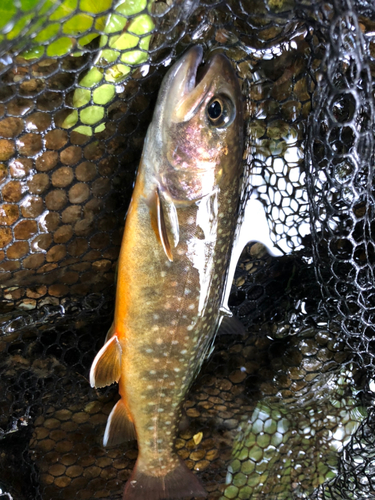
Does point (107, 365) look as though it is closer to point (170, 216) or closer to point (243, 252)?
point (170, 216)

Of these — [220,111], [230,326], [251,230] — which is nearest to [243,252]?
[251,230]

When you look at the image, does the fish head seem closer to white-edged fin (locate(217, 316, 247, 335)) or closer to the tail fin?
white-edged fin (locate(217, 316, 247, 335))

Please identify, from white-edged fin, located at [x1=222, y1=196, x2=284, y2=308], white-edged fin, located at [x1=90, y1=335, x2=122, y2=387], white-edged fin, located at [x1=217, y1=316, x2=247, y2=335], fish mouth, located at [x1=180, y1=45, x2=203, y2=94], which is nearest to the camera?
fish mouth, located at [x1=180, y1=45, x2=203, y2=94]

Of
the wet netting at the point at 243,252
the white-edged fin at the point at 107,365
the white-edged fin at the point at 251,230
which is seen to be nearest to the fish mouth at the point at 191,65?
the wet netting at the point at 243,252

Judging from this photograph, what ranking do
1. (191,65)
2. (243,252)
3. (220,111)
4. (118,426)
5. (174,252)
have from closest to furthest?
1. (191,65)
2. (220,111)
3. (174,252)
4. (118,426)
5. (243,252)

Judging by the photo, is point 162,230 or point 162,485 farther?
point 162,485

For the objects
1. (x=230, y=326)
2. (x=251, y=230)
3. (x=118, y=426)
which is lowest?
(x=118, y=426)

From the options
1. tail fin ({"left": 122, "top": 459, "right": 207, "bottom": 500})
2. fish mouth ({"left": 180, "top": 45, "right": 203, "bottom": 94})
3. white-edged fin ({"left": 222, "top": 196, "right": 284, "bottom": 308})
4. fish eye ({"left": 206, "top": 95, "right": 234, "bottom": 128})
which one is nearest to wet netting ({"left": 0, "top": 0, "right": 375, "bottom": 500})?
white-edged fin ({"left": 222, "top": 196, "right": 284, "bottom": 308})
